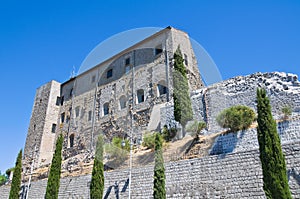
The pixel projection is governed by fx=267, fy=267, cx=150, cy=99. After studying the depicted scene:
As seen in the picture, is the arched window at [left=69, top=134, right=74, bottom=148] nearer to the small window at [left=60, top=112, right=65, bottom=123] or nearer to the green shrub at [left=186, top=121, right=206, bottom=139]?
the small window at [left=60, top=112, right=65, bottom=123]

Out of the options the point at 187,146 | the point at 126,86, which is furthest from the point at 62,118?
the point at 187,146

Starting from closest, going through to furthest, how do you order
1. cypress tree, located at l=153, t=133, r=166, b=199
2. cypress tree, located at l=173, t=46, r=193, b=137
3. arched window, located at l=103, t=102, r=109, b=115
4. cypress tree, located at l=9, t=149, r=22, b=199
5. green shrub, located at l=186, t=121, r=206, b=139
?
cypress tree, located at l=173, t=46, r=193, b=137 → green shrub, located at l=186, t=121, r=206, b=139 → cypress tree, located at l=153, t=133, r=166, b=199 → cypress tree, located at l=9, t=149, r=22, b=199 → arched window, located at l=103, t=102, r=109, b=115

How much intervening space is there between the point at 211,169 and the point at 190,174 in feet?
2.50

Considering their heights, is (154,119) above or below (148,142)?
above

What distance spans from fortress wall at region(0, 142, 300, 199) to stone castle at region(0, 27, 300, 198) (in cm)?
3

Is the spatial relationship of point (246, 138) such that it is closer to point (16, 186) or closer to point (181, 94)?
point (181, 94)

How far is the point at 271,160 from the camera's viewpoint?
6.90 m

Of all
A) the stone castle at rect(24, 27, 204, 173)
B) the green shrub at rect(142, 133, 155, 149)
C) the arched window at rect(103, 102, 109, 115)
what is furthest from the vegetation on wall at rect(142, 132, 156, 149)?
the arched window at rect(103, 102, 109, 115)

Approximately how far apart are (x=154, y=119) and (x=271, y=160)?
33.7 feet

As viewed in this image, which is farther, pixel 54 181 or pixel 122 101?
pixel 122 101

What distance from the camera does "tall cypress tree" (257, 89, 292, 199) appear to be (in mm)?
6535

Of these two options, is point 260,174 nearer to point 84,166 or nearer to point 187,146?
point 187,146

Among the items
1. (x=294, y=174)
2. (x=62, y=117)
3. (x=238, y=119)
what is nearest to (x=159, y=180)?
(x=238, y=119)

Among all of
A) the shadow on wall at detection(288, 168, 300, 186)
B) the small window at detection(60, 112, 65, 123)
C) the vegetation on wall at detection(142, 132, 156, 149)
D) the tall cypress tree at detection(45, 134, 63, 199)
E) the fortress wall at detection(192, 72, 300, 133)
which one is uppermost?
the small window at detection(60, 112, 65, 123)
